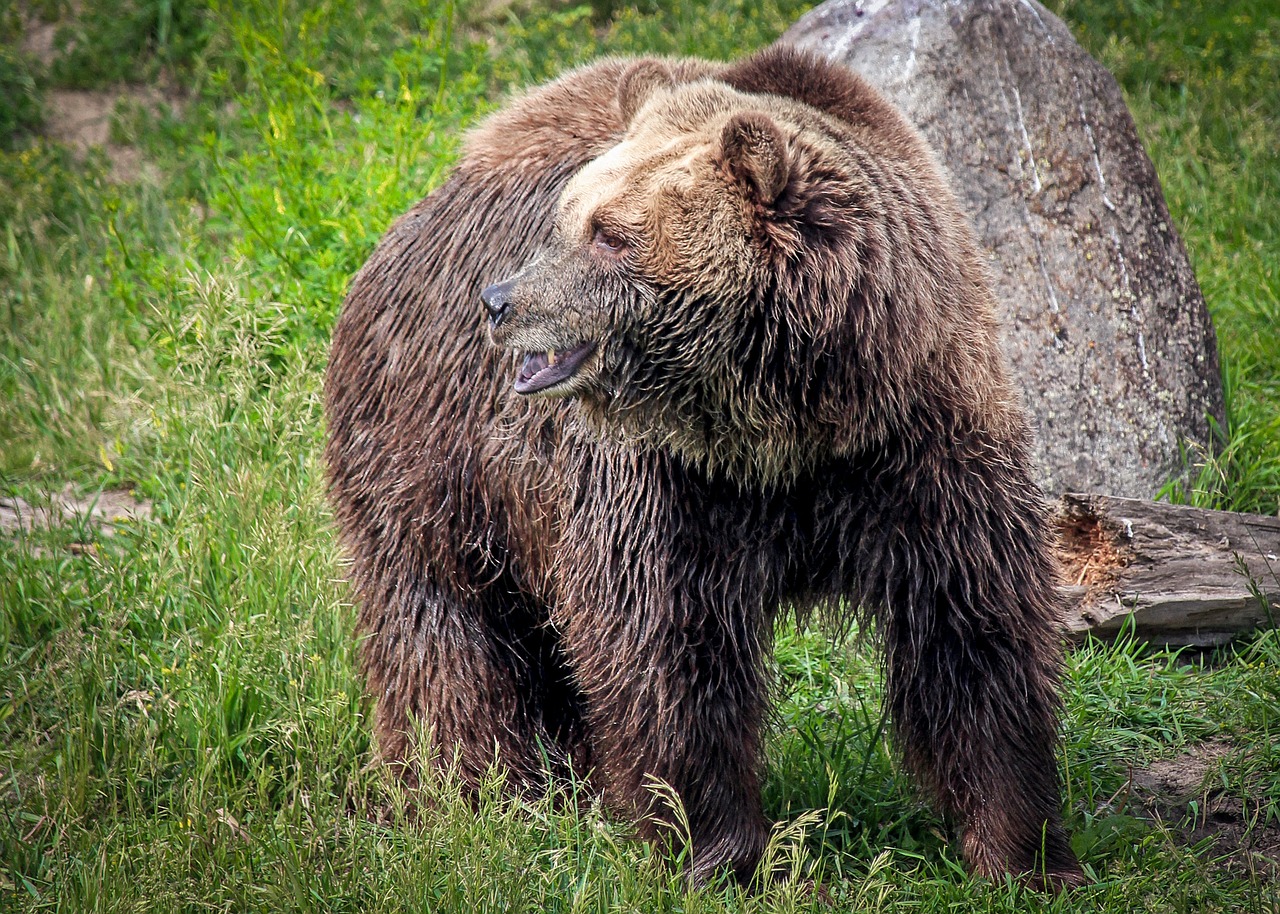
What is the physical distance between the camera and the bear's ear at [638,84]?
375cm

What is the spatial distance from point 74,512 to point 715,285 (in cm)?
378

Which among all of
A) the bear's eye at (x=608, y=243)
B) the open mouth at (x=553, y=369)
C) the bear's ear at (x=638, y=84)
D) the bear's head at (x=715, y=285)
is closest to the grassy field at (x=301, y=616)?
the bear's head at (x=715, y=285)

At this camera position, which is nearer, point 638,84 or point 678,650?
point 678,650

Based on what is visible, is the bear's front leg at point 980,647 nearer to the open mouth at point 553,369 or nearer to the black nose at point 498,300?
the open mouth at point 553,369

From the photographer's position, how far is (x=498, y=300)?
336 centimetres

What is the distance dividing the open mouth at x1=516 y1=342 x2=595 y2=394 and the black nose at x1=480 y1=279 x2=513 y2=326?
15 cm

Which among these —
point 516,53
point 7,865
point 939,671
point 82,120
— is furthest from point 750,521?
point 82,120

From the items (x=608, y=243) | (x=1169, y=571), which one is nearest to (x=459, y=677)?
(x=608, y=243)

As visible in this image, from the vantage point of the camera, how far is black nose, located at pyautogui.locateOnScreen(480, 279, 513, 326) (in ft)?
11.0

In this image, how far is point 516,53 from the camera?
920 centimetres

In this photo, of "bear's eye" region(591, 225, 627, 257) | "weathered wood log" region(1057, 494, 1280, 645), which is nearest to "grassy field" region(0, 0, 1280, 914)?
"weathered wood log" region(1057, 494, 1280, 645)

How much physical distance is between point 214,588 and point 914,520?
2977 mm

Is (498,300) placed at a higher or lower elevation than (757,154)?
lower

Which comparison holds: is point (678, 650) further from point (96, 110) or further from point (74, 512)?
point (96, 110)
